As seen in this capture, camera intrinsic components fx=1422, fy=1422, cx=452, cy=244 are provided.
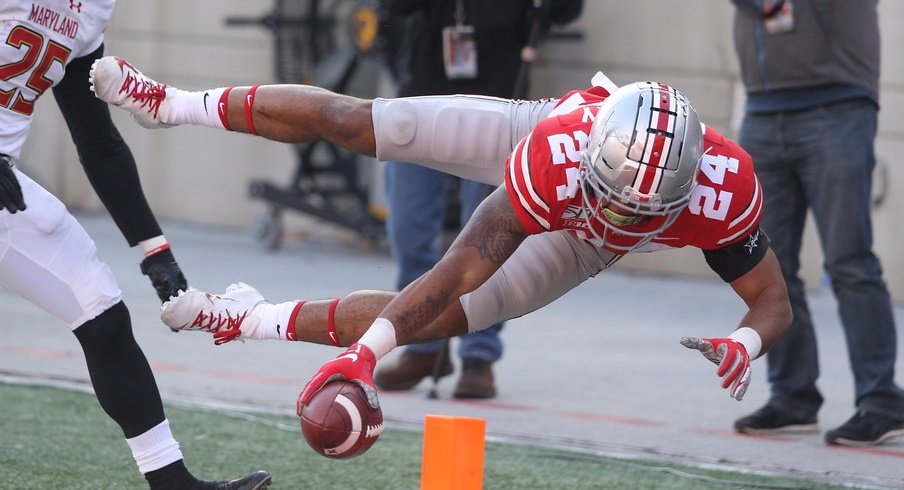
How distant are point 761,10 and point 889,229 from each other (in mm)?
4077

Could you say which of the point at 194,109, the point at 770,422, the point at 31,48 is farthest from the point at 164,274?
the point at 770,422

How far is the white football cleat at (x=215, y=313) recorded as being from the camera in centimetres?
429

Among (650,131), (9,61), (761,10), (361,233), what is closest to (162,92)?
(9,61)

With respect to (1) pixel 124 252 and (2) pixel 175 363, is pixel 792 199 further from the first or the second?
(1) pixel 124 252

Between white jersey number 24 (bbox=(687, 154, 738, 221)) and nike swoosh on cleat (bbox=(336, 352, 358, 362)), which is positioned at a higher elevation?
white jersey number 24 (bbox=(687, 154, 738, 221))

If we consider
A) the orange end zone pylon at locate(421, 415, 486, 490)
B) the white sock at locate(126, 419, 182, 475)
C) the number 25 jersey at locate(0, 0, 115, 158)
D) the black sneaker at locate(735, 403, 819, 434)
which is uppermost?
the number 25 jersey at locate(0, 0, 115, 158)

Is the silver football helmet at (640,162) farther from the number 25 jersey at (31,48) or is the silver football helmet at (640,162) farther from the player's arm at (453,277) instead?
the number 25 jersey at (31,48)

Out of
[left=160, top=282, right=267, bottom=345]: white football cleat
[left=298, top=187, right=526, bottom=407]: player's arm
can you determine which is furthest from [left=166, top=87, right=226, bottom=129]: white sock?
[left=298, top=187, right=526, bottom=407]: player's arm

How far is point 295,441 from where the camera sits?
518 cm

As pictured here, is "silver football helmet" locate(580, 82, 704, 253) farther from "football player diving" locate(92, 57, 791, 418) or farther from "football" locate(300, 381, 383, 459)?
"football" locate(300, 381, 383, 459)

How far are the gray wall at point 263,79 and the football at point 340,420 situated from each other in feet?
21.0

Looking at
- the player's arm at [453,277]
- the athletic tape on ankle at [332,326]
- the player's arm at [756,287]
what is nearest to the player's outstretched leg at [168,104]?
the athletic tape on ankle at [332,326]

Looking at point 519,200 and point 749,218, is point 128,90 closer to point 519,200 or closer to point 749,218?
point 519,200

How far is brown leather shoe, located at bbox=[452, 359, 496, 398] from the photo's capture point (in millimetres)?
5953
